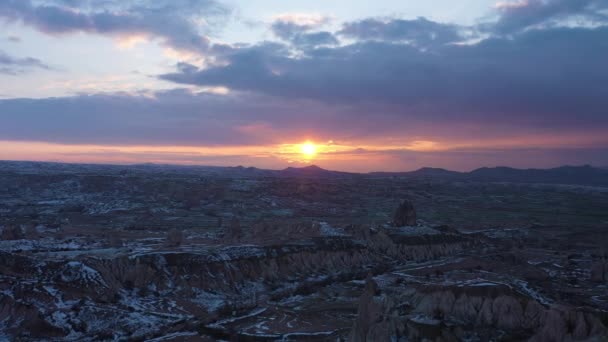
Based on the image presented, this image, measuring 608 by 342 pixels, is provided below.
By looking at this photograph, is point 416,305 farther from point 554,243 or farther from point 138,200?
point 138,200

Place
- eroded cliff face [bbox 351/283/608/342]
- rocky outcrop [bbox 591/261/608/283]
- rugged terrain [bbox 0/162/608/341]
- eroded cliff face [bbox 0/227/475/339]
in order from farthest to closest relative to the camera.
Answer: rocky outcrop [bbox 591/261/608/283] < eroded cliff face [bbox 0/227/475/339] < rugged terrain [bbox 0/162/608/341] < eroded cliff face [bbox 351/283/608/342]

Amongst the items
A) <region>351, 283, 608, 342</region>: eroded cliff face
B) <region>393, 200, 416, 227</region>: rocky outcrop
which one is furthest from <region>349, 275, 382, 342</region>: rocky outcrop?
<region>393, 200, 416, 227</region>: rocky outcrop

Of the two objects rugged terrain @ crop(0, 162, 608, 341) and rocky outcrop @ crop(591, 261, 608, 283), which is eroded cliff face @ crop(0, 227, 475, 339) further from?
rocky outcrop @ crop(591, 261, 608, 283)

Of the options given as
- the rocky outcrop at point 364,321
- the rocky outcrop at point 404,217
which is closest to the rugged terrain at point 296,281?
the rocky outcrop at point 364,321

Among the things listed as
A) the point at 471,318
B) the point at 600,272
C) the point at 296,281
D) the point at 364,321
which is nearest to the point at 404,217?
the point at 600,272

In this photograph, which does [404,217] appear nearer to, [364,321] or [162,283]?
[162,283]

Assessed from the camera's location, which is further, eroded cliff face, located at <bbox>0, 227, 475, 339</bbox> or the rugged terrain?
eroded cliff face, located at <bbox>0, 227, 475, 339</bbox>

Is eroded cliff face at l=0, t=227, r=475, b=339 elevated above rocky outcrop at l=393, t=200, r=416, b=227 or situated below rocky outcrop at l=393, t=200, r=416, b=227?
below
